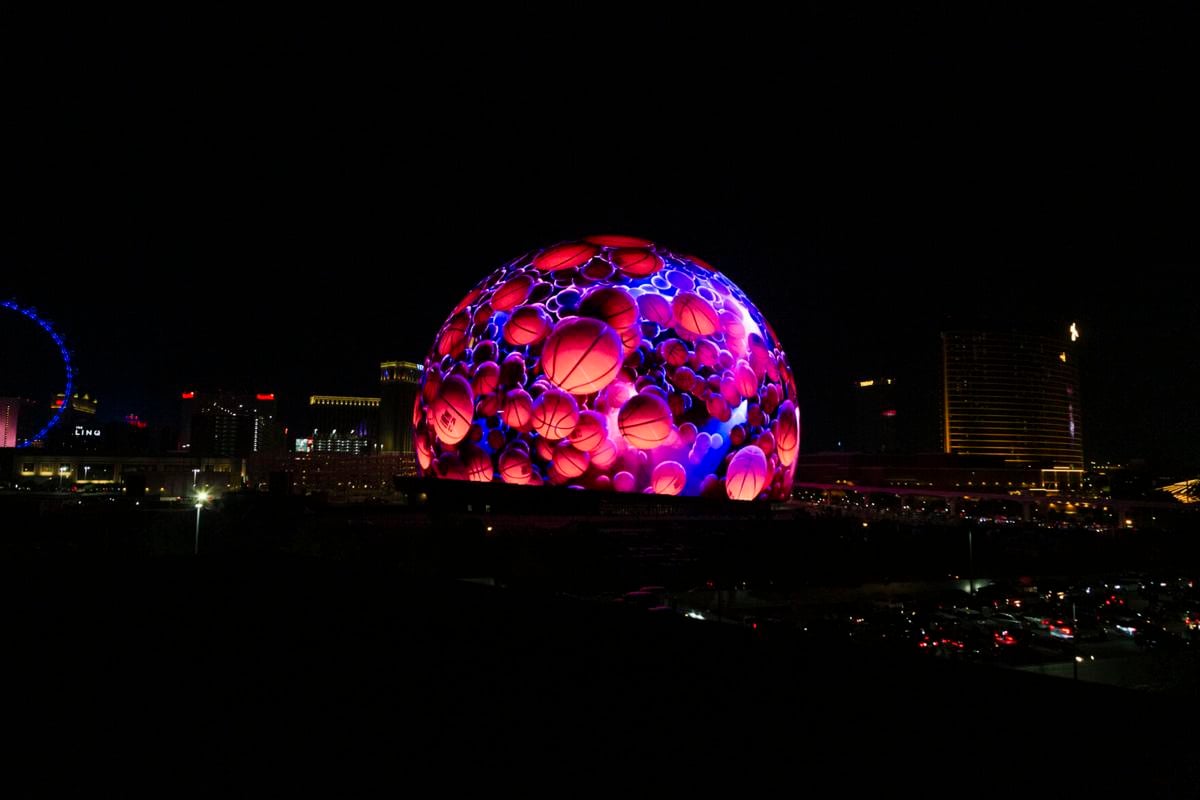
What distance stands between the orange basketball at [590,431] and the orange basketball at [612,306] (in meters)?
1.72

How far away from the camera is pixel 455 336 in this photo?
1600cm

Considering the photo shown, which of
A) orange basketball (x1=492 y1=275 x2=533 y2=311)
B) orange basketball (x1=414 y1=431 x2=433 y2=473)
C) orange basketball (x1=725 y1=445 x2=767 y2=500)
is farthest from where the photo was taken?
orange basketball (x1=414 y1=431 x2=433 y2=473)

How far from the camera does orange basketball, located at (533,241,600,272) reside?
50.1 ft

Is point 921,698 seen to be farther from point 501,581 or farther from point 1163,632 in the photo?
point 501,581

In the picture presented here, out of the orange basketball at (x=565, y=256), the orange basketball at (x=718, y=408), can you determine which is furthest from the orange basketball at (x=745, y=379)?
the orange basketball at (x=565, y=256)

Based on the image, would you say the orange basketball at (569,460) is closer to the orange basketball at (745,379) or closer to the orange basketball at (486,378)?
the orange basketball at (486,378)

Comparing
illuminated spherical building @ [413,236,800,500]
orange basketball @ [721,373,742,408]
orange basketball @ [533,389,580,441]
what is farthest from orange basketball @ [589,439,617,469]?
orange basketball @ [721,373,742,408]

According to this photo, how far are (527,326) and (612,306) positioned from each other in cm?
172

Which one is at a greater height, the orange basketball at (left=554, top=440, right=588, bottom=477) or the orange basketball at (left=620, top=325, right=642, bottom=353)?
the orange basketball at (left=620, top=325, right=642, bottom=353)

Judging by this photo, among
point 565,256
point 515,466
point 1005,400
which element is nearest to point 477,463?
point 515,466

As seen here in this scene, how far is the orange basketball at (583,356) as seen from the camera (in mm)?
13672

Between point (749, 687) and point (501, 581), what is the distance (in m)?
5.41

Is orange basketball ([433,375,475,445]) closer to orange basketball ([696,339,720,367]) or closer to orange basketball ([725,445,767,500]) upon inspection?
orange basketball ([696,339,720,367])

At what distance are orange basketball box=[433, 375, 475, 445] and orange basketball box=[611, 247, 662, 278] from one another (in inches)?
155
